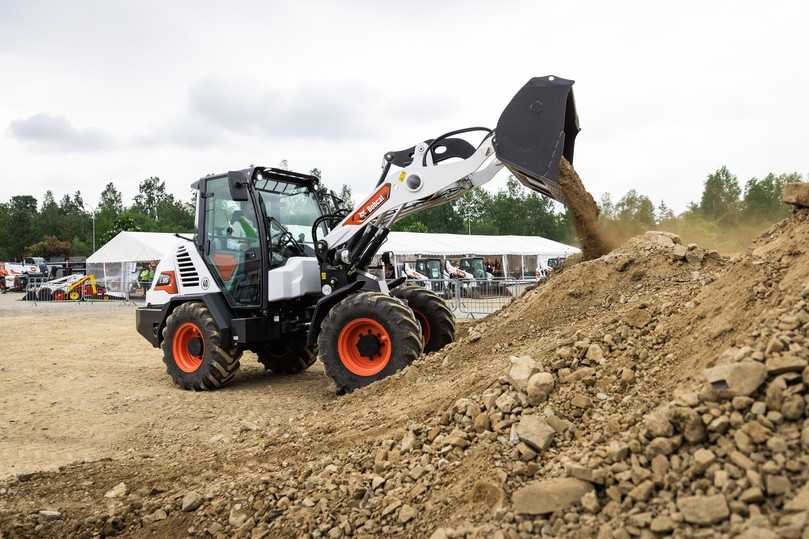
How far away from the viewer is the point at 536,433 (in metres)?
3.42

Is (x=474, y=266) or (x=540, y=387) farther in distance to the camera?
(x=474, y=266)

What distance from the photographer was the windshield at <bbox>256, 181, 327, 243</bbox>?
8031 mm

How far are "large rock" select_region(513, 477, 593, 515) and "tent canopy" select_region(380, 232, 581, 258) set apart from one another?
24.2m

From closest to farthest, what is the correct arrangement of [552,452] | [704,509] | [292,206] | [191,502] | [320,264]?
[704,509] → [552,452] → [191,502] → [320,264] → [292,206]

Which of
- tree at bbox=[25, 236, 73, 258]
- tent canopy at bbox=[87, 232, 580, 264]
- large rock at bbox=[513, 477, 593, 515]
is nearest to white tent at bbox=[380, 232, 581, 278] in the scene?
tent canopy at bbox=[87, 232, 580, 264]

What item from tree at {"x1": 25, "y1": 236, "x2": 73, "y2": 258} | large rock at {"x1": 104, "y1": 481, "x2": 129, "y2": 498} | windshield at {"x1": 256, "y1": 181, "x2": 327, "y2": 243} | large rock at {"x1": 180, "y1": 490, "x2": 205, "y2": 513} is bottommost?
large rock at {"x1": 104, "y1": 481, "x2": 129, "y2": 498}

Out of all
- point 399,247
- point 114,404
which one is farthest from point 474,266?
point 114,404

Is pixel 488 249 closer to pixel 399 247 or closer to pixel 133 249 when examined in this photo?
pixel 399 247

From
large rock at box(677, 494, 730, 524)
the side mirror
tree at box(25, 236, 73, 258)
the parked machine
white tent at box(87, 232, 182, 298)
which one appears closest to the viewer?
large rock at box(677, 494, 730, 524)

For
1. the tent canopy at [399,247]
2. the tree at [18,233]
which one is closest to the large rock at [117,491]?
the tent canopy at [399,247]

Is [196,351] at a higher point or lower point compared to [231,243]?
lower

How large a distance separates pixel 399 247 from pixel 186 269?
22.2 m

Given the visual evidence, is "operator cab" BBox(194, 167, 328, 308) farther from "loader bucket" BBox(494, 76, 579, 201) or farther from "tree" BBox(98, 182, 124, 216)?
"tree" BBox(98, 182, 124, 216)

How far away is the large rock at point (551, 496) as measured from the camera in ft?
→ 9.52
